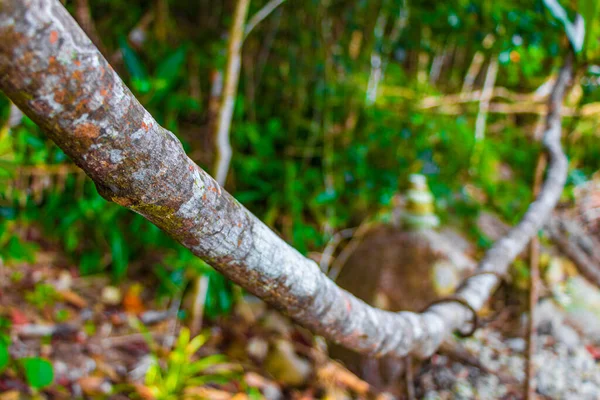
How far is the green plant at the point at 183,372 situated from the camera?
4.09 feet

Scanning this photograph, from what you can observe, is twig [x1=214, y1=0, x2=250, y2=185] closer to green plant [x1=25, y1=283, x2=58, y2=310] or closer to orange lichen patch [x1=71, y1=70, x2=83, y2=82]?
green plant [x1=25, y1=283, x2=58, y2=310]

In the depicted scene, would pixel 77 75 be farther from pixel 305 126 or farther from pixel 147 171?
pixel 305 126

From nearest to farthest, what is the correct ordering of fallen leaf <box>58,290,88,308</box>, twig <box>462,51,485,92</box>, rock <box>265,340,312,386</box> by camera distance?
rock <box>265,340,312,386</box> → fallen leaf <box>58,290,88,308</box> → twig <box>462,51,485,92</box>

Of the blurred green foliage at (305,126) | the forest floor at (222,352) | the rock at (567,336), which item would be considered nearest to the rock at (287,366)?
the forest floor at (222,352)

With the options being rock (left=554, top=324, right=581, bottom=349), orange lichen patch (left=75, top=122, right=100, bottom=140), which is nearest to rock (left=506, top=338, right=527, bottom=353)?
rock (left=554, top=324, right=581, bottom=349)

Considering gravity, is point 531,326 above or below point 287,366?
above

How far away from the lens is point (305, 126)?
196cm

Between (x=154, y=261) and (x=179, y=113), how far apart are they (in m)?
0.72

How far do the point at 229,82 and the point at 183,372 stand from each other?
96 centimetres

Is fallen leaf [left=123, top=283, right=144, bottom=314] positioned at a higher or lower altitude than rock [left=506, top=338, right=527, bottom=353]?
lower

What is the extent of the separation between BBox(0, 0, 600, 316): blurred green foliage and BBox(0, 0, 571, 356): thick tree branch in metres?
1.04

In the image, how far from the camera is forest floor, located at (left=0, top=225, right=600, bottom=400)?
4.12 feet

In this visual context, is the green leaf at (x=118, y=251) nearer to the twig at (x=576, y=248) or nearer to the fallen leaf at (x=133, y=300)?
the fallen leaf at (x=133, y=300)

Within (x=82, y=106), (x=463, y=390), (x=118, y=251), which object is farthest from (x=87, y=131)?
(x=118, y=251)
